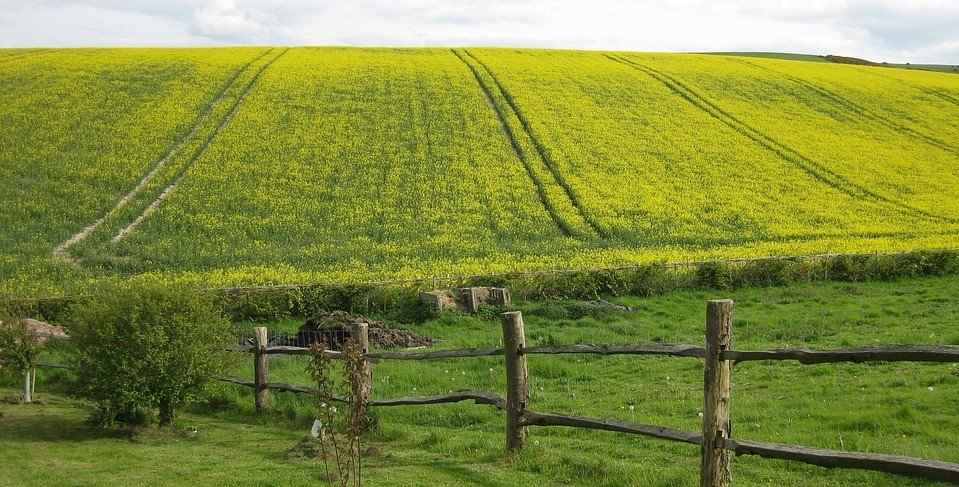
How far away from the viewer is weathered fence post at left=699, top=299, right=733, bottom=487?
853 cm

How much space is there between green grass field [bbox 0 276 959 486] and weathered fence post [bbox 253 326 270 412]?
26 cm

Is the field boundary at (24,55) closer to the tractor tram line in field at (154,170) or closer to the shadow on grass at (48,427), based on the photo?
the tractor tram line in field at (154,170)

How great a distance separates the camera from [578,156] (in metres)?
48.7

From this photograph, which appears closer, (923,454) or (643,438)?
(923,454)

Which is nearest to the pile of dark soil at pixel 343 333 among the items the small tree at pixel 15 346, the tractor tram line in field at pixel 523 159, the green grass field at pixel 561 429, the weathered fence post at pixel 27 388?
the green grass field at pixel 561 429

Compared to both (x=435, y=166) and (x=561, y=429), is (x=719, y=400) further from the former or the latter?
(x=435, y=166)

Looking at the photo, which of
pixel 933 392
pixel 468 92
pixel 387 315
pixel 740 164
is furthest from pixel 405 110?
pixel 933 392

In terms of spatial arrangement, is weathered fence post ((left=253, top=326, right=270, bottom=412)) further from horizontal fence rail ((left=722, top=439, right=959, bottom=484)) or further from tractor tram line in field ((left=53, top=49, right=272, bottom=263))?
tractor tram line in field ((left=53, top=49, right=272, bottom=263))

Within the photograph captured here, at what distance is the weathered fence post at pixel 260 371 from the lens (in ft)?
47.6

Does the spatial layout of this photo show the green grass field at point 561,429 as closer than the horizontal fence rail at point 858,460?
No

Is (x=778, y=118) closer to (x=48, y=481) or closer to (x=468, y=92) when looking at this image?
(x=468, y=92)

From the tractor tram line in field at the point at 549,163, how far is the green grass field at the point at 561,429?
18807mm

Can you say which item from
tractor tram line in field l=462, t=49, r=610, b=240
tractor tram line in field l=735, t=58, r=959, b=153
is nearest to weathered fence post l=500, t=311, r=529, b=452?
tractor tram line in field l=462, t=49, r=610, b=240

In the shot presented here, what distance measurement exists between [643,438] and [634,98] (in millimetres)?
52049
